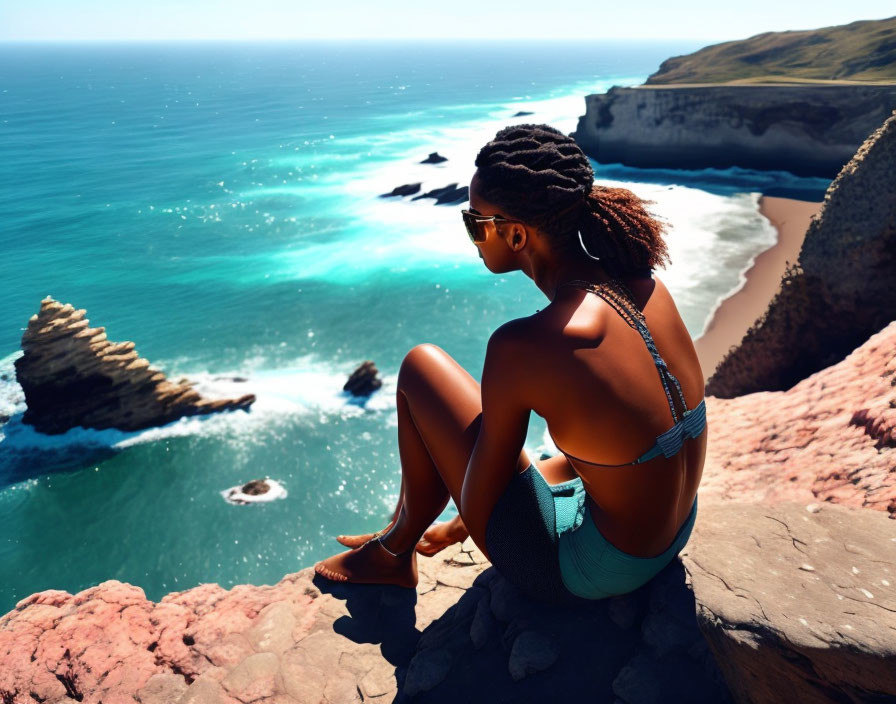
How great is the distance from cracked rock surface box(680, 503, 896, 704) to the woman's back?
38cm

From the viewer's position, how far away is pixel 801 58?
49.1 metres

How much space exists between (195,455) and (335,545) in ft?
15.1

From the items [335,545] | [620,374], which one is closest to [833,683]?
[620,374]

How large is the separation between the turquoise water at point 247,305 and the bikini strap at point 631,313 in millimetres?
654

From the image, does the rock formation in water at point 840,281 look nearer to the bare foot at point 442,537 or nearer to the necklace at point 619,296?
the bare foot at point 442,537

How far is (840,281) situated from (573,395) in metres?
4.70

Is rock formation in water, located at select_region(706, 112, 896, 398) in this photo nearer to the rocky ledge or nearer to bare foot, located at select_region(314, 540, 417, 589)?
the rocky ledge

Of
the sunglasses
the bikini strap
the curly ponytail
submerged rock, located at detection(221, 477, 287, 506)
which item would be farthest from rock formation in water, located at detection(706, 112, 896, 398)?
submerged rock, located at detection(221, 477, 287, 506)

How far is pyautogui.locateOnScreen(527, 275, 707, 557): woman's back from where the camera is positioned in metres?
1.86

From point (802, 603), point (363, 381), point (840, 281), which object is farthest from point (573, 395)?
point (363, 381)

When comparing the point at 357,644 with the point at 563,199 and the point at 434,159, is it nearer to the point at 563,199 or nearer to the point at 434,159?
the point at 563,199

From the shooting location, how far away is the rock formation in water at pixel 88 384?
13.4 metres

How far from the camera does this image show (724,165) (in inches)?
1276

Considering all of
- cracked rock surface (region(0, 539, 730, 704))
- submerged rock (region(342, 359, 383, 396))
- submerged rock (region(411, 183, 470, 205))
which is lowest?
submerged rock (region(342, 359, 383, 396))
